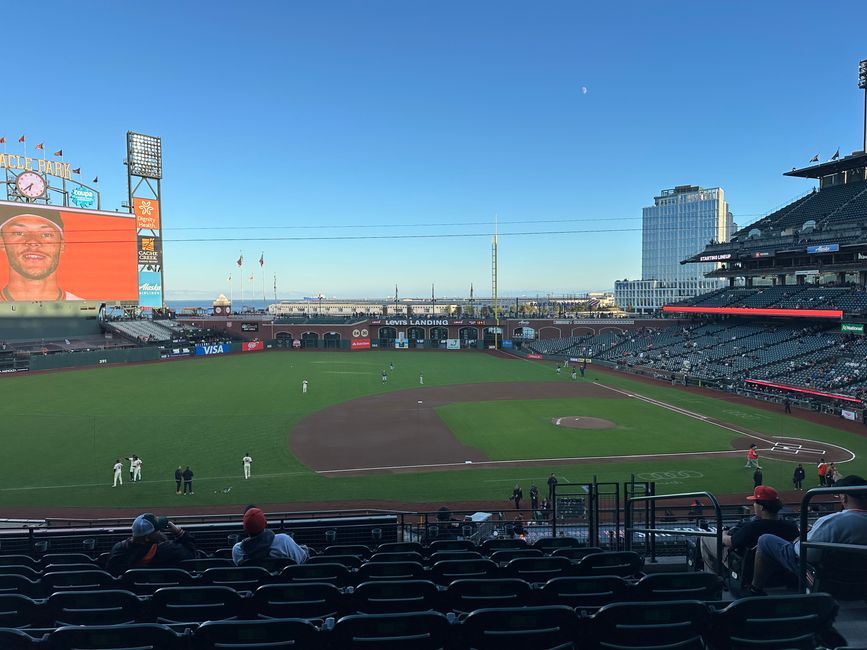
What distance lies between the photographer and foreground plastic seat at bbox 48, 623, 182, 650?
120 inches

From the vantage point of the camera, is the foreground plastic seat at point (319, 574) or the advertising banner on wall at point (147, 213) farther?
the advertising banner on wall at point (147, 213)

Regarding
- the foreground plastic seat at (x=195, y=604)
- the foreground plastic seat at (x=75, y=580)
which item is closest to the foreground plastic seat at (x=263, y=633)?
the foreground plastic seat at (x=195, y=604)

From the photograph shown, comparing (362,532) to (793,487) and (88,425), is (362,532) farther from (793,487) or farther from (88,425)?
(88,425)

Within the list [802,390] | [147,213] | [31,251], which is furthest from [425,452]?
[147,213]

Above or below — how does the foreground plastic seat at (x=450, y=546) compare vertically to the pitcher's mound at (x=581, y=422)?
above

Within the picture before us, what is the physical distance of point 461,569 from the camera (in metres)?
5.68

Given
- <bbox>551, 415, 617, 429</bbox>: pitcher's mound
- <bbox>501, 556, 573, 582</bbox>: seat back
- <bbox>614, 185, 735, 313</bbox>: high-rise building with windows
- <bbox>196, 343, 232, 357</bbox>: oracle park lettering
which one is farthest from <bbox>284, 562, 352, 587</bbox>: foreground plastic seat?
<bbox>614, 185, 735, 313</bbox>: high-rise building with windows

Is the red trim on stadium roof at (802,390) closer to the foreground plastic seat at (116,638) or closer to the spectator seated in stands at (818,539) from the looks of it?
the spectator seated in stands at (818,539)

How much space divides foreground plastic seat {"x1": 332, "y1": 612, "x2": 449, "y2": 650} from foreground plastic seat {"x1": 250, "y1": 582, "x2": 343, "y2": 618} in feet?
2.93

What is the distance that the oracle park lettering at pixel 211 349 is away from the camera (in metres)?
71.4

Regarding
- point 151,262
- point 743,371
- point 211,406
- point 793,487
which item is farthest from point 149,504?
point 151,262

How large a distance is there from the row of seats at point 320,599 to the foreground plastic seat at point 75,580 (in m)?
1.23

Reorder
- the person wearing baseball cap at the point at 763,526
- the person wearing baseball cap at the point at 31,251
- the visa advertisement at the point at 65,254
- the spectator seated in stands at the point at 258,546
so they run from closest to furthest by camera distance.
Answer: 1. the person wearing baseball cap at the point at 763,526
2. the spectator seated in stands at the point at 258,546
3. the person wearing baseball cap at the point at 31,251
4. the visa advertisement at the point at 65,254

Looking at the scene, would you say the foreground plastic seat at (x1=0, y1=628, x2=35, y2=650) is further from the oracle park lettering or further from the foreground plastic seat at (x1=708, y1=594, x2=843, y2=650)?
the oracle park lettering
